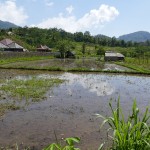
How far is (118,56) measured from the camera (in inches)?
2234

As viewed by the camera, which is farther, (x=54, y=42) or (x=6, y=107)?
(x=54, y=42)

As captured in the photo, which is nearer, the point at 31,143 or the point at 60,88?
the point at 31,143

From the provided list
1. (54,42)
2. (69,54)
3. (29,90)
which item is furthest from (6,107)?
(54,42)

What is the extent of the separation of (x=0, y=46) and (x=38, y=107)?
5231cm

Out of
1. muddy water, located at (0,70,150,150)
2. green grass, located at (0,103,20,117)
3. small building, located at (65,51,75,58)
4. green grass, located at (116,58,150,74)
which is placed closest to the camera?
muddy water, located at (0,70,150,150)

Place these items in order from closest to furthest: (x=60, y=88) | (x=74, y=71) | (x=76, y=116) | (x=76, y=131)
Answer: (x=76, y=131) < (x=76, y=116) < (x=60, y=88) < (x=74, y=71)

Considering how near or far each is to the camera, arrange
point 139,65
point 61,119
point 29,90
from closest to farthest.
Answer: point 61,119, point 29,90, point 139,65

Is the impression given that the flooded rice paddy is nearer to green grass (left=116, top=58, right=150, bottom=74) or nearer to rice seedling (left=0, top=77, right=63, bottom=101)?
green grass (left=116, top=58, right=150, bottom=74)

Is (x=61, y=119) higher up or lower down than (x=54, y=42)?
lower down

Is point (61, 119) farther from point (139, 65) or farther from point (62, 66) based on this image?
point (139, 65)

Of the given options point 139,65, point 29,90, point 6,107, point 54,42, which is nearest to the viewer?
point 6,107

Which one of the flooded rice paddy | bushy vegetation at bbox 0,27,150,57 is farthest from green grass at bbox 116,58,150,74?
bushy vegetation at bbox 0,27,150,57

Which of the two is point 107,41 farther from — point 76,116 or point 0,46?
point 76,116

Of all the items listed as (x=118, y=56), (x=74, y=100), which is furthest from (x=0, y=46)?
(x=74, y=100)
